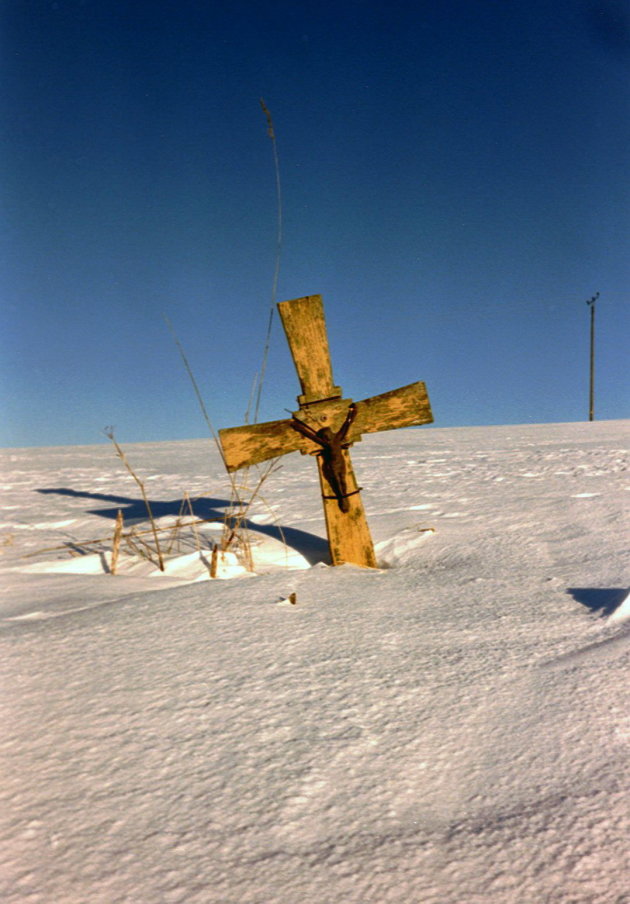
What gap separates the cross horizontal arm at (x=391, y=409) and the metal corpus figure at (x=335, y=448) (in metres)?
0.05

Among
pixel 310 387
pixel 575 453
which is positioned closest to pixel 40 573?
pixel 310 387

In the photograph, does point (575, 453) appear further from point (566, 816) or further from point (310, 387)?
point (566, 816)

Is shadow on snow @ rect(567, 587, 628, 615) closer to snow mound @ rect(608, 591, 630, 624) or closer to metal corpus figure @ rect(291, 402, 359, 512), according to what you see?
snow mound @ rect(608, 591, 630, 624)

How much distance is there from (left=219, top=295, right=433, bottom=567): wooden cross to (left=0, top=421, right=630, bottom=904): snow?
256 millimetres

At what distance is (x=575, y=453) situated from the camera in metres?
6.32

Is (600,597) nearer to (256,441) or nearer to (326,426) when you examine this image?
(326,426)

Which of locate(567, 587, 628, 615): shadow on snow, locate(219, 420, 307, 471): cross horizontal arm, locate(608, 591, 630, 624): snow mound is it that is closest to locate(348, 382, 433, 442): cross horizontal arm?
locate(219, 420, 307, 471): cross horizontal arm

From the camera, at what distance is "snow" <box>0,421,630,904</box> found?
78 cm

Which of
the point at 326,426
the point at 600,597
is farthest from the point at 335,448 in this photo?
the point at 600,597

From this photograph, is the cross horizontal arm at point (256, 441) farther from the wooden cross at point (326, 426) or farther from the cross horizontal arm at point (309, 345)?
the cross horizontal arm at point (309, 345)

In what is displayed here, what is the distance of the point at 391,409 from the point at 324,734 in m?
1.74

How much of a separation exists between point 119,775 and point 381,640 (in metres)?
0.72

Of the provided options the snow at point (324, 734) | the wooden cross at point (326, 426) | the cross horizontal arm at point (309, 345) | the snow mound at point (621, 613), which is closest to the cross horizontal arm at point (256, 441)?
the wooden cross at point (326, 426)

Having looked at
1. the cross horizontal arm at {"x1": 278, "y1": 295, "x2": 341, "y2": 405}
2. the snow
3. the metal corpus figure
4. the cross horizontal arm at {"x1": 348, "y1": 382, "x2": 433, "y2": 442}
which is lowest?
→ the snow
